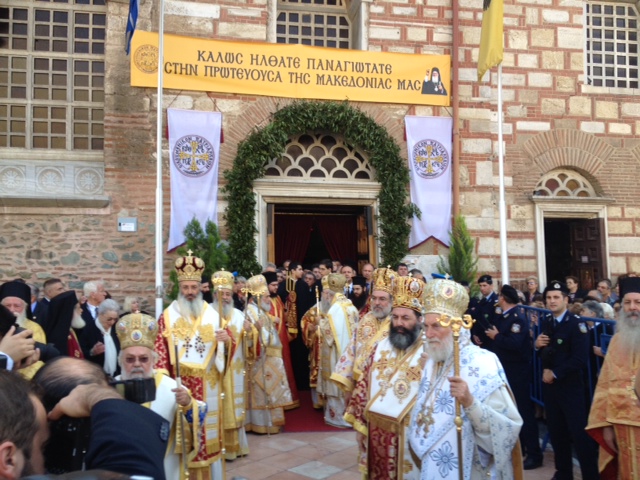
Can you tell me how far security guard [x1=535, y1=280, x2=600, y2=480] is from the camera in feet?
17.2

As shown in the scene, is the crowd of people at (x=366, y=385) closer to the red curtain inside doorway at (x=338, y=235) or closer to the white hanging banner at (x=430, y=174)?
the white hanging banner at (x=430, y=174)

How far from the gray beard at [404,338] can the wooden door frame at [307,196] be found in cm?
714

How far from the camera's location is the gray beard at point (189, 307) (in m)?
5.64

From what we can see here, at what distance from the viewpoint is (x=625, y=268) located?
12633 millimetres

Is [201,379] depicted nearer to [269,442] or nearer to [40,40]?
[269,442]

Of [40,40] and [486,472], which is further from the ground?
[40,40]

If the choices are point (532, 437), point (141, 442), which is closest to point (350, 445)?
point (532, 437)

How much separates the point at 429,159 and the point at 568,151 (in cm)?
313

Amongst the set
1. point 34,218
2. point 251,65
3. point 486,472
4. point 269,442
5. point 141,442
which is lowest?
point 269,442

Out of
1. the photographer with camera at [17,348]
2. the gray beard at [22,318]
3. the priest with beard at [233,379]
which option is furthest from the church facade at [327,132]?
the photographer with camera at [17,348]

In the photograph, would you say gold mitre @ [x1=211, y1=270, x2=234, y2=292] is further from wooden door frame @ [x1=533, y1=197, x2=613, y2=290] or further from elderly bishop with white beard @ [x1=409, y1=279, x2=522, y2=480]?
wooden door frame @ [x1=533, y1=197, x2=613, y2=290]

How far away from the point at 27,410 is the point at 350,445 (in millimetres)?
6002

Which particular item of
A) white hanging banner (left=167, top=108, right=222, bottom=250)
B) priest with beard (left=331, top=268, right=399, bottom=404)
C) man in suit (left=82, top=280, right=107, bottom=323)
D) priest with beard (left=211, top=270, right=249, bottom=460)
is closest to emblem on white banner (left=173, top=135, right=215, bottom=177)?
white hanging banner (left=167, top=108, right=222, bottom=250)

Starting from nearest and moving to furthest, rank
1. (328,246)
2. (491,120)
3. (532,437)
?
(532,437), (491,120), (328,246)
